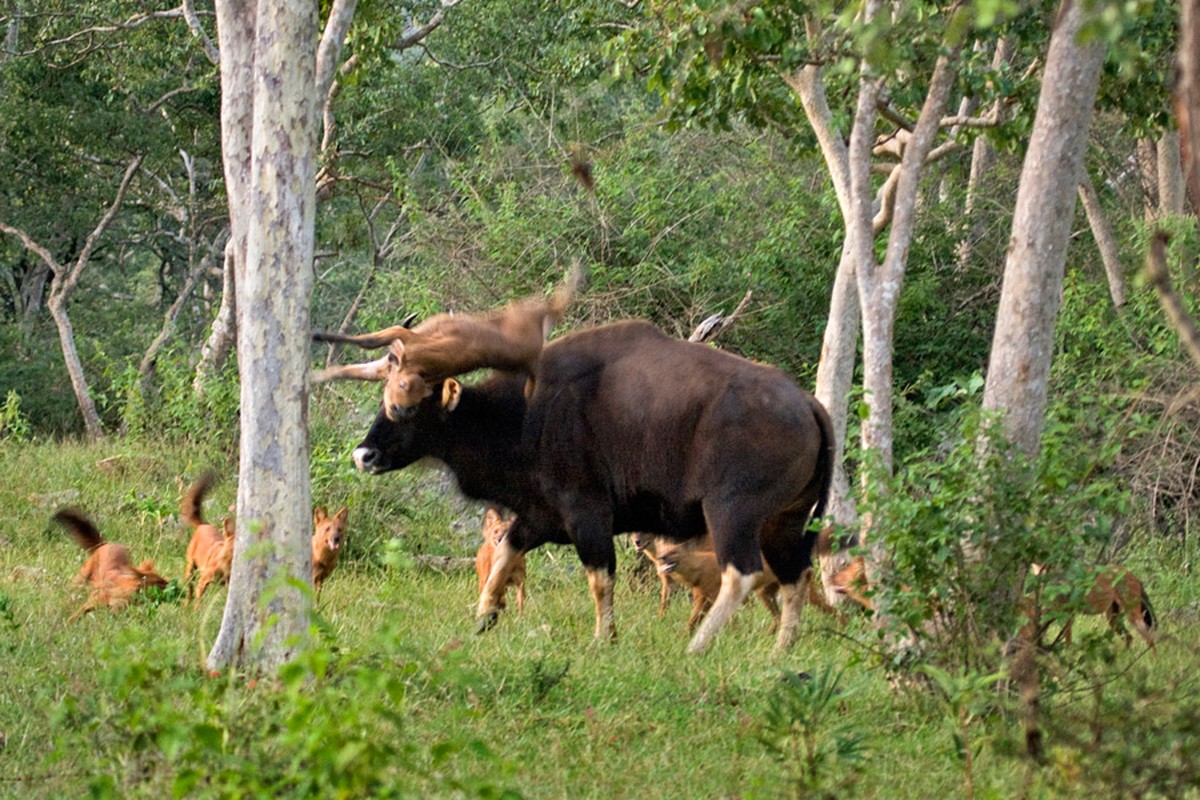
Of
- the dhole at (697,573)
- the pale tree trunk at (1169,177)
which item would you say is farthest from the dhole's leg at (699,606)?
the pale tree trunk at (1169,177)

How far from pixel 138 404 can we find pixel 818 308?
6.42 m

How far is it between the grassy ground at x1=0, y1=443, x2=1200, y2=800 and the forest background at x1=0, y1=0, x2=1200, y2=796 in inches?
2.1

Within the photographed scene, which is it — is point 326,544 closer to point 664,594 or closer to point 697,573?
point 664,594

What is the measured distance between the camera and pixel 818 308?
1448 centimetres

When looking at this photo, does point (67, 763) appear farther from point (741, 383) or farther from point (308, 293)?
point (741, 383)

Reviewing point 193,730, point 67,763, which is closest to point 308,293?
point 67,763

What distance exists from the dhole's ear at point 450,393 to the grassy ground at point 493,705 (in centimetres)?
134

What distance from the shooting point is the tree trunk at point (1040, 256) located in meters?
6.61

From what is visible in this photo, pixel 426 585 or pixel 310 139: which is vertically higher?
pixel 310 139

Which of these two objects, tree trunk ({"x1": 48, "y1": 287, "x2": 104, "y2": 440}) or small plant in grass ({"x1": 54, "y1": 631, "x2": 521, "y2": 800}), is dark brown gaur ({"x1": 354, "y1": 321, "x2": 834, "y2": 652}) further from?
tree trunk ({"x1": 48, "y1": 287, "x2": 104, "y2": 440})

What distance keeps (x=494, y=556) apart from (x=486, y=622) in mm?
1048

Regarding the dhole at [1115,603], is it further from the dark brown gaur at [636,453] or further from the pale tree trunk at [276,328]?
the pale tree trunk at [276,328]

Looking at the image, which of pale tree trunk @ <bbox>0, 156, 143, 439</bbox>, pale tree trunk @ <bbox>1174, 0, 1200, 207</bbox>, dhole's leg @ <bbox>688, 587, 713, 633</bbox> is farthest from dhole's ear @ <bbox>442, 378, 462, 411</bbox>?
pale tree trunk @ <bbox>0, 156, 143, 439</bbox>

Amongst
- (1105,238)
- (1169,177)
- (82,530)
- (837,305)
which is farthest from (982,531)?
(1169,177)
